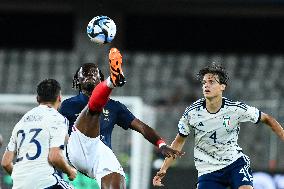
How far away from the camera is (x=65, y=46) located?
24.4 metres

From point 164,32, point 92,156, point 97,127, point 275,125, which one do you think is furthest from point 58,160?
point 164,32

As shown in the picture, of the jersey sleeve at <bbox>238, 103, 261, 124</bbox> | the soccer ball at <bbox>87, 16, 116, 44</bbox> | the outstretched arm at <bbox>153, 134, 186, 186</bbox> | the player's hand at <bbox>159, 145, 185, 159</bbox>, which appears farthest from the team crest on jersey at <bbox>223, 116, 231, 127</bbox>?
the soccer ball at <bbox>87, 16, 116, 44</bbox>

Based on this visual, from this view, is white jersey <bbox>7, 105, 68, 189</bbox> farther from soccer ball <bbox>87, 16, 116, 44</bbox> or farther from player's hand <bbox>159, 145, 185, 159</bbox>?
soccer ball <bbox>87, 16, 116, 44</bbox>

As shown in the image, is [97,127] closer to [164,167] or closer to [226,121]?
[164,167]

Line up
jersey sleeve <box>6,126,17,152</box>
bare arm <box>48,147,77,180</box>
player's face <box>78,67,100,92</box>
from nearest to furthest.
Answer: bare arm <box>48,147,77,180</box> < jersey sleeve <box>6,126,17,152</box> < player's face <box>78,67,100,92</box>

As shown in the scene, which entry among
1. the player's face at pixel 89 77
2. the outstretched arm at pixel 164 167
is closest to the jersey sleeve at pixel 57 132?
the player's face at pixel 89 77

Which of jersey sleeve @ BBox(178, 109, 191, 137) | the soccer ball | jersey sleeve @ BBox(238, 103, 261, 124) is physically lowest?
jersey sleeve @ BBox(178, 109, 191, 137)

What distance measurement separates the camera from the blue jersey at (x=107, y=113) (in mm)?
9039

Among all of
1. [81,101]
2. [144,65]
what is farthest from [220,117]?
[144,65]

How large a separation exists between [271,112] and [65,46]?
36.2 feet

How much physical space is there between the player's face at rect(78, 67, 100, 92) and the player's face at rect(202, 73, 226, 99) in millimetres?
1169

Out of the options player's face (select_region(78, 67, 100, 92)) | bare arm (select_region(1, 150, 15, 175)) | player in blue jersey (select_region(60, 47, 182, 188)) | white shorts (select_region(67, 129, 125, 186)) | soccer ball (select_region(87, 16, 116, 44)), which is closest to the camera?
bare arm (select_region(1, 150, 15, 175))

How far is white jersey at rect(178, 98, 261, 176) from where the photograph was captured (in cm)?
935

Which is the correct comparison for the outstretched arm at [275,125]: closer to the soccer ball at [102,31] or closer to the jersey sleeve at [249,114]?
the jersey sleeve at [249,114]
